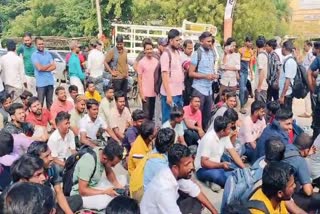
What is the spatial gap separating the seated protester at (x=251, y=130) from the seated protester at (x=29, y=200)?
15.8 ft

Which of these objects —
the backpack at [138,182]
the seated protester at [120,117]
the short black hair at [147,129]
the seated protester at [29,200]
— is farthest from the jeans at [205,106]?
the seated protester at [29,200]

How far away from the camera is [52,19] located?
35438 millimetres

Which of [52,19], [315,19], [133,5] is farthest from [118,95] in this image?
[315,19]

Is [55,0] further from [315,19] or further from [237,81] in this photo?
[237,81]

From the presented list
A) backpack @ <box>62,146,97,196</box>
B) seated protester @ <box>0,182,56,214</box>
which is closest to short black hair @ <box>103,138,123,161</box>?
backpack @ <box>62,146,97,196</box>

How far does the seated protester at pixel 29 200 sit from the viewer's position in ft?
7.79

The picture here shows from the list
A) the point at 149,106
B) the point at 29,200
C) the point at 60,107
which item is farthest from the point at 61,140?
the point at 29,200

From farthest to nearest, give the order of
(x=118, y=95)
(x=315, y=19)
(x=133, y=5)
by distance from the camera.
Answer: (x=315, y=19) → (x=133, y=5) → (x=118, y=95)

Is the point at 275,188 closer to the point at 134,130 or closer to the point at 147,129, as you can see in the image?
the point at 147,129

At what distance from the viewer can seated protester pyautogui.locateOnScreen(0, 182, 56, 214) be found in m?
2.37

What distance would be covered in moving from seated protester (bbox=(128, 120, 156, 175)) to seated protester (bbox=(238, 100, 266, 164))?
1.84 m

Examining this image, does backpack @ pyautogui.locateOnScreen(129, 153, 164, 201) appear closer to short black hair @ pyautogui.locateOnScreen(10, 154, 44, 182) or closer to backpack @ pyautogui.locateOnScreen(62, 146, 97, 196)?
backpack @ pyautogui.locateOnScreen(62, 146, 97, 196)

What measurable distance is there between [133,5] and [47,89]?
2009cm

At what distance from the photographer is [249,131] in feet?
23.2
